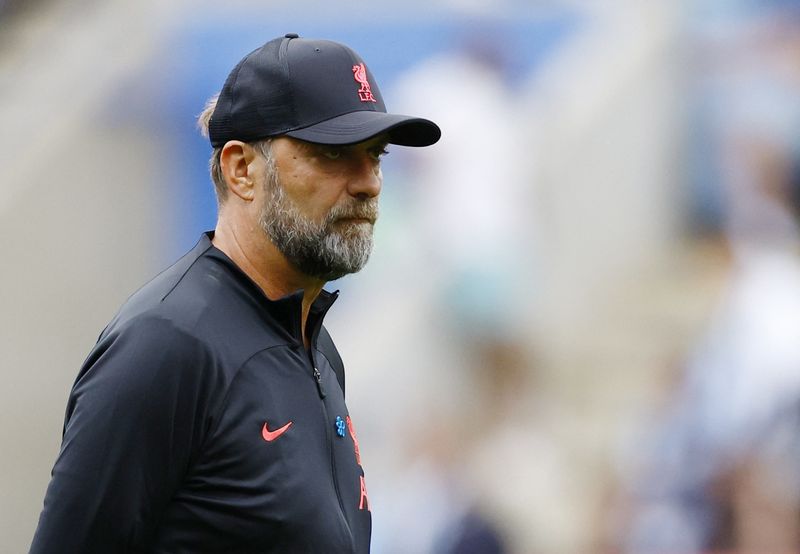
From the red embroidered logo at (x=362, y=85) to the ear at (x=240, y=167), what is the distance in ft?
0.71

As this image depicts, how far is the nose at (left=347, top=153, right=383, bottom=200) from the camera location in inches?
79.8

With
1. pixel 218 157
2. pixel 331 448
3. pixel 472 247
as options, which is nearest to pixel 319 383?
pixel 331 448

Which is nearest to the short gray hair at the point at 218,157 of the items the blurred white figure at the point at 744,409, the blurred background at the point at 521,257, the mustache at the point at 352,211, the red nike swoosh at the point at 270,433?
the mustache at the point at 352,211

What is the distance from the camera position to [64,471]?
171 centimetres

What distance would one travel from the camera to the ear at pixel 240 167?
6.65ft

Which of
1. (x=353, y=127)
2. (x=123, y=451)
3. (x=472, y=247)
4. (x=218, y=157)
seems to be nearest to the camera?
(x=123, y=451)

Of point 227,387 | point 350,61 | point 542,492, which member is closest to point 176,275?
point 227,387

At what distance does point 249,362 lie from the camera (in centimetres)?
185

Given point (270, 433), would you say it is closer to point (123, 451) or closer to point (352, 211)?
point (123, 451)

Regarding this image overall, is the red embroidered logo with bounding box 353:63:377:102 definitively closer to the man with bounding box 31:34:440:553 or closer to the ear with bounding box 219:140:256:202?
the man with bounding box 31:34:440:553

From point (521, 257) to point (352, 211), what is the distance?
9.44ft

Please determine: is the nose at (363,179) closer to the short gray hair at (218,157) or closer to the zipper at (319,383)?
the short gray hair at (218,157)

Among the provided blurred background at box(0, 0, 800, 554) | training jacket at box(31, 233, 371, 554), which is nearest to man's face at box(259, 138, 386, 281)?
training jacket at box(31, 233, 371, 554)

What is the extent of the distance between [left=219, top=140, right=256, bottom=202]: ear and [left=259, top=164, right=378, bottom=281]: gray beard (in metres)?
0.04
